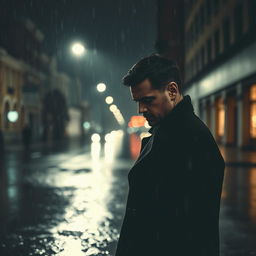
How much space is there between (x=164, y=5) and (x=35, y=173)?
7257mm

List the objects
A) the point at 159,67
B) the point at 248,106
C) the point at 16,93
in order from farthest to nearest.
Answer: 1. the point at 16,93
2. the point at 248,106
3. the point at 159,67

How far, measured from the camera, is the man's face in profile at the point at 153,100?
190 cm

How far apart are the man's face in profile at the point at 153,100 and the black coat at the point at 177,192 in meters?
0.06

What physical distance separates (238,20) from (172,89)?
25205mm

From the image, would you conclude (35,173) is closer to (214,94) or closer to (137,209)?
(137,209)

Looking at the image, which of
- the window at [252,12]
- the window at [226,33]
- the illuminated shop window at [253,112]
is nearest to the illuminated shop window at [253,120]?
the illuminated shop window at [253,112]

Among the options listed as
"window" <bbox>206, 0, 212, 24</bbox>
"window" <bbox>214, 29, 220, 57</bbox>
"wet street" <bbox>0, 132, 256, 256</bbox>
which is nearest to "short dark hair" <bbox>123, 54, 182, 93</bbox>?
"wet street" <bbox>0, 132, 256, 256</bbox>

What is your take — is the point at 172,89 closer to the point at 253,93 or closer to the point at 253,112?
the point at 253,93

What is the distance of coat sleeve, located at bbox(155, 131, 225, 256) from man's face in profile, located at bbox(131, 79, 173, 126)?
8.1 inches

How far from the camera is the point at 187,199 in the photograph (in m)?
1.73

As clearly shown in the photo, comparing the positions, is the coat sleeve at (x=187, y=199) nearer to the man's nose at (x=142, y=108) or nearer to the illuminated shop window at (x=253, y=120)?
the man's nose at (x=142, y=108)

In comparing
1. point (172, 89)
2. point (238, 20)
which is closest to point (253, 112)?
point (238, 20)

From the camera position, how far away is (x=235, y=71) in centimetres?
2545

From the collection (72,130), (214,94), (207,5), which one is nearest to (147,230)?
(214,94)
